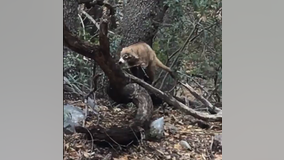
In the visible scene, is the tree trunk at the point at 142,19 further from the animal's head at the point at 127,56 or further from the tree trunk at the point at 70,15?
the tree trunk at the point at 70,15

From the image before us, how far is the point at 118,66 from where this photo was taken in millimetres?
2020

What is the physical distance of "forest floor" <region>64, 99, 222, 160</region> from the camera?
201 cm

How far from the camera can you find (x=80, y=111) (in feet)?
6.61

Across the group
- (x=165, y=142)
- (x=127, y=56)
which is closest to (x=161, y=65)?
(x=127, y=56)

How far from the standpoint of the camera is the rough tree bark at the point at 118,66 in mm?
2002

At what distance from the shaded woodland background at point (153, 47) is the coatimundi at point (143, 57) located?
0.03 m

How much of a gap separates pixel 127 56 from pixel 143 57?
3.3 inches

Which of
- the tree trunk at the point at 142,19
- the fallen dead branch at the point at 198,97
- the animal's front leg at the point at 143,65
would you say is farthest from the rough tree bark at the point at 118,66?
the fallen dead branch at the point at 198,97

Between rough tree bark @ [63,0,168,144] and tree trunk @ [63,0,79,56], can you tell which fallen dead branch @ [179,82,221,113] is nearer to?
rough tree bark @ [63,0,168,144]

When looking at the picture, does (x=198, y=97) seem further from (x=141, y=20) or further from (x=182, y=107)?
(x=141, y=20)

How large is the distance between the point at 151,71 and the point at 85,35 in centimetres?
39

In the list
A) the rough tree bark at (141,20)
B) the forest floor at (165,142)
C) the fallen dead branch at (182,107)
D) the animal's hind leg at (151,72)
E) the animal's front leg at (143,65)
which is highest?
the rough tree bark at (141,20)
